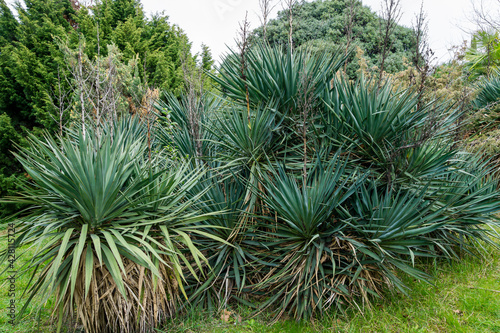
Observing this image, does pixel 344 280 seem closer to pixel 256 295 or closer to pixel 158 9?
pixel 256 295

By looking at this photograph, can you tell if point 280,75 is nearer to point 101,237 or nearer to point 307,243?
point 307,243

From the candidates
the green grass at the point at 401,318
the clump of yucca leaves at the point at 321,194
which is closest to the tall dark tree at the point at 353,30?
the clump of yucca leaves at the point at 321,194

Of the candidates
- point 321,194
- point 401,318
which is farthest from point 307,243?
point 401,318

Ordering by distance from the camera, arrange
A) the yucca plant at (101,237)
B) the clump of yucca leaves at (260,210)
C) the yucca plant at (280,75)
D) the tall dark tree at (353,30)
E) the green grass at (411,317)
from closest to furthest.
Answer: the yucca plant at (101,237) < the clump of yucca leaves at (260,210) < the green grass at (411,317) < the yucca plant at (280,75) < the tall dark tree at (353,30)

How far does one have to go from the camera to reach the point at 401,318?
11.0 ft

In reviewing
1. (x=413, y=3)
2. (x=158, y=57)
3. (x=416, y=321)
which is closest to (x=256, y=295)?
(x=416, y=321)

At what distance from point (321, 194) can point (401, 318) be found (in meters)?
1.61

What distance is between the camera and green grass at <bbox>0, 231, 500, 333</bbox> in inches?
128

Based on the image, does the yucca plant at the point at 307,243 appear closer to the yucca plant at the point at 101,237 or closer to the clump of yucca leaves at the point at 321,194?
the clump of yucca leaves at the point at 321,194

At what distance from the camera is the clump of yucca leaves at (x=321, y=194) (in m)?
3.32

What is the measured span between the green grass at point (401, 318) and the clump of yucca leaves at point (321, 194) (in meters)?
0.17

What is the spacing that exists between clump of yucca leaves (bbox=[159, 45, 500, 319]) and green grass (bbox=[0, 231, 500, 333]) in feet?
0.56

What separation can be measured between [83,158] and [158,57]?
8344mm

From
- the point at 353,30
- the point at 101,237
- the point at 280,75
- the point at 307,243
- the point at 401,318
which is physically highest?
the point at 353,30
